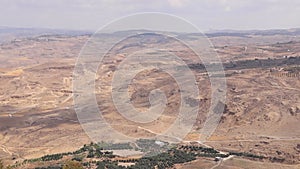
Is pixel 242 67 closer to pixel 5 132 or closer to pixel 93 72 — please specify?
pixel 93 72

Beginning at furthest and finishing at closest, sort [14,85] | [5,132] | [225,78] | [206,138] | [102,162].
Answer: [14,85]
[225,78]
[5,132]
[206,138]
[102,162]

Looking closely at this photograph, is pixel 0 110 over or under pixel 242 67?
under

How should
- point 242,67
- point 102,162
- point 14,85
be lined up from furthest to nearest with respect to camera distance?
point 14,85, point 242,67, point 102,162

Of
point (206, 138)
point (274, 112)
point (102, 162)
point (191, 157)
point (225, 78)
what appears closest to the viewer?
point (102, 162)

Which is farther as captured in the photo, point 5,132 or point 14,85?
point 14,85

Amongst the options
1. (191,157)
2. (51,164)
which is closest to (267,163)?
(191,157)

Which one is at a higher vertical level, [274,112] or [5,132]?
[274,112]

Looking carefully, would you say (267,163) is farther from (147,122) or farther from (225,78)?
(225,78)

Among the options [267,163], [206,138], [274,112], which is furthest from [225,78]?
[267,163]

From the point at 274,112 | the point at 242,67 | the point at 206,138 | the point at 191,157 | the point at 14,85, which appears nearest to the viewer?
the point at 191,157
